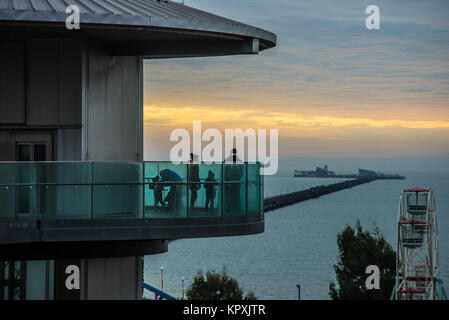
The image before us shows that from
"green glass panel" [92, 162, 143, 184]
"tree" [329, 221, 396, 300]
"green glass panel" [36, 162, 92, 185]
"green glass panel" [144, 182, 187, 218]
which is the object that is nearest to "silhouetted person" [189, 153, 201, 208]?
"green glass panel" [144, 182, 187, 218]

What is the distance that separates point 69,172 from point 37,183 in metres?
0.74

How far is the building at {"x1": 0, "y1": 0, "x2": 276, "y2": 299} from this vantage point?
18188 millimetres

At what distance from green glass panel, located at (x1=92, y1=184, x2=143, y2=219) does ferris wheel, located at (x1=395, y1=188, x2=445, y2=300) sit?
33.8 m

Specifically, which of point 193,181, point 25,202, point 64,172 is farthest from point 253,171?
point 25,202

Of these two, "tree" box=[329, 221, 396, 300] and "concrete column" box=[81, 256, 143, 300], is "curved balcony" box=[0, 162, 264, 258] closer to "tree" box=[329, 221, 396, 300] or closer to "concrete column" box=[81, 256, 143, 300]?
"concrete column" box=[81, 256, 143, 300]

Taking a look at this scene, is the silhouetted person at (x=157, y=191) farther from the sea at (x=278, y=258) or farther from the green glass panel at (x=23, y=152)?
the sea at (x=278, y=258)

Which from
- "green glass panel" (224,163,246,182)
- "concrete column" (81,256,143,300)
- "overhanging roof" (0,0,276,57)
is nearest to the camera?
"overhanging roof" (0,0,276,57)

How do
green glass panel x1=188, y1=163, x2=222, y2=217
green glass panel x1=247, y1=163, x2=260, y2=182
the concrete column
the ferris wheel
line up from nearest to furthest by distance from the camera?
1. green glass panel x1=188, y1=163, x2=222, y2=217
2. green glass panel x1=247, y1=163, x2=260, y2=182
3. the concrete column
4. the ferris wheel

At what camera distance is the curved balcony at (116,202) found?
1811 cm

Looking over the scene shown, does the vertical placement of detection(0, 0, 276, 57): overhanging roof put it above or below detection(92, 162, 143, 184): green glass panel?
above

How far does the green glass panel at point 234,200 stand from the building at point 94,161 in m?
0.03

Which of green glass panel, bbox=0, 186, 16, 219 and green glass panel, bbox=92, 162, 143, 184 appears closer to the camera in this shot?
green glass panel, bbox=0, 186, 16, 219
